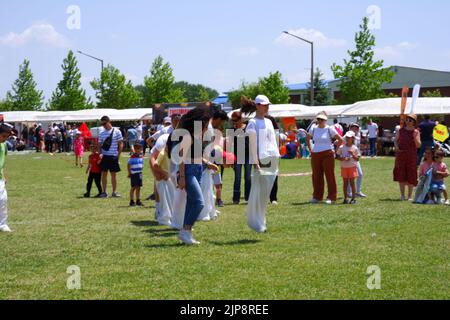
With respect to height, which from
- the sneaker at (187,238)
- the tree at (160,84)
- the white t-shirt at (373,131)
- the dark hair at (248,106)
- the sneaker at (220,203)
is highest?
the tree at (160,84)

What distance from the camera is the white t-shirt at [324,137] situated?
14.4m

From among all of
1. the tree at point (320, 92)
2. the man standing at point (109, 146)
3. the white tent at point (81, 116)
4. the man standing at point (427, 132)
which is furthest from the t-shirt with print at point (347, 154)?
the tree at point (320, 92)

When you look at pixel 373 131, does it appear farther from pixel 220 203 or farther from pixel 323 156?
pixel 220 203

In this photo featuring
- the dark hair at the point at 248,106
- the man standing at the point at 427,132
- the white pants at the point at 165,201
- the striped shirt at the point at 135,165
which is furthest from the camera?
the man standing at the point at 427,132

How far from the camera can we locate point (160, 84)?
6875 centimetres

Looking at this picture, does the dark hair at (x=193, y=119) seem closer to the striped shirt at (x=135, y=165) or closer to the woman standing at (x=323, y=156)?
the woman standing at (x=323, y=156)

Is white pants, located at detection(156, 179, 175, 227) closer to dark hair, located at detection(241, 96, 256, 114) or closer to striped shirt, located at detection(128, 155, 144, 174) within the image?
dark hair, located at detection(241, 96, 256, 114)

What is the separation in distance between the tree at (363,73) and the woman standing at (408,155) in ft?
117

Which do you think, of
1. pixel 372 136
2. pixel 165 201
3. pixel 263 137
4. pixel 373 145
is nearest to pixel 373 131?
pixel 372 136

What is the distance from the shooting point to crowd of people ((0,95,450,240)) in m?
9.42

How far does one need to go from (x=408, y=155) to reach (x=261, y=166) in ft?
20.0

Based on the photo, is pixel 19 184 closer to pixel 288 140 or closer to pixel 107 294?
pixel 107 294

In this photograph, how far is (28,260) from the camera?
332 inches
